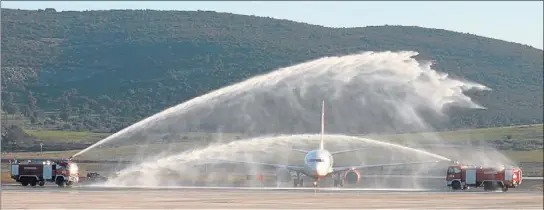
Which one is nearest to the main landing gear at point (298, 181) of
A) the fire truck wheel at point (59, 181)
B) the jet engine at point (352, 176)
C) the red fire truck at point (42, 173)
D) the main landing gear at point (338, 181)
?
the main landing gear at point (338, 181)

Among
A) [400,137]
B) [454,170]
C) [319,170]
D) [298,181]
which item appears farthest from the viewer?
[400,137]

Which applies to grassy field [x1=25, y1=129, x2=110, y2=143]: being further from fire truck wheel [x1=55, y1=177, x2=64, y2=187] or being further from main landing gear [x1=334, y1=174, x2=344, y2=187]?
fire truck wheel [x1=55, y1=177, x2=64, y2=187]

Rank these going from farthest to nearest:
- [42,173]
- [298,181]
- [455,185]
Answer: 1. [298,181]
2. [455,185]
3. [42,173]

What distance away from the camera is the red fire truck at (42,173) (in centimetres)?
8350

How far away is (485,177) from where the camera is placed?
86812 mm

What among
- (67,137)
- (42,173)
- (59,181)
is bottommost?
(59,181)

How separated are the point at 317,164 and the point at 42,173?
82.8 ft

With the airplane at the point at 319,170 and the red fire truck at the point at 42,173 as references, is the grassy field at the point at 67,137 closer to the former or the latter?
the airplane at the point at 319,170

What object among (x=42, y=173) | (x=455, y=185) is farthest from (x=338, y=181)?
(x=42, y=173)

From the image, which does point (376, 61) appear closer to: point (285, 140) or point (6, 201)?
point (6, 201)

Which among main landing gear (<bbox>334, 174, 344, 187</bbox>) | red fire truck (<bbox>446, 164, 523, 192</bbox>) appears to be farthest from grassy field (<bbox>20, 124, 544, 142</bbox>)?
red fire truck (<bbox>446, 164, 523, 192</bbox>)

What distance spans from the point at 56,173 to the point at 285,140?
61.9 meters

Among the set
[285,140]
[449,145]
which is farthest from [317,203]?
[449,145]

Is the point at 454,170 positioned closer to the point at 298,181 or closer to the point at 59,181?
the point at 298,181
